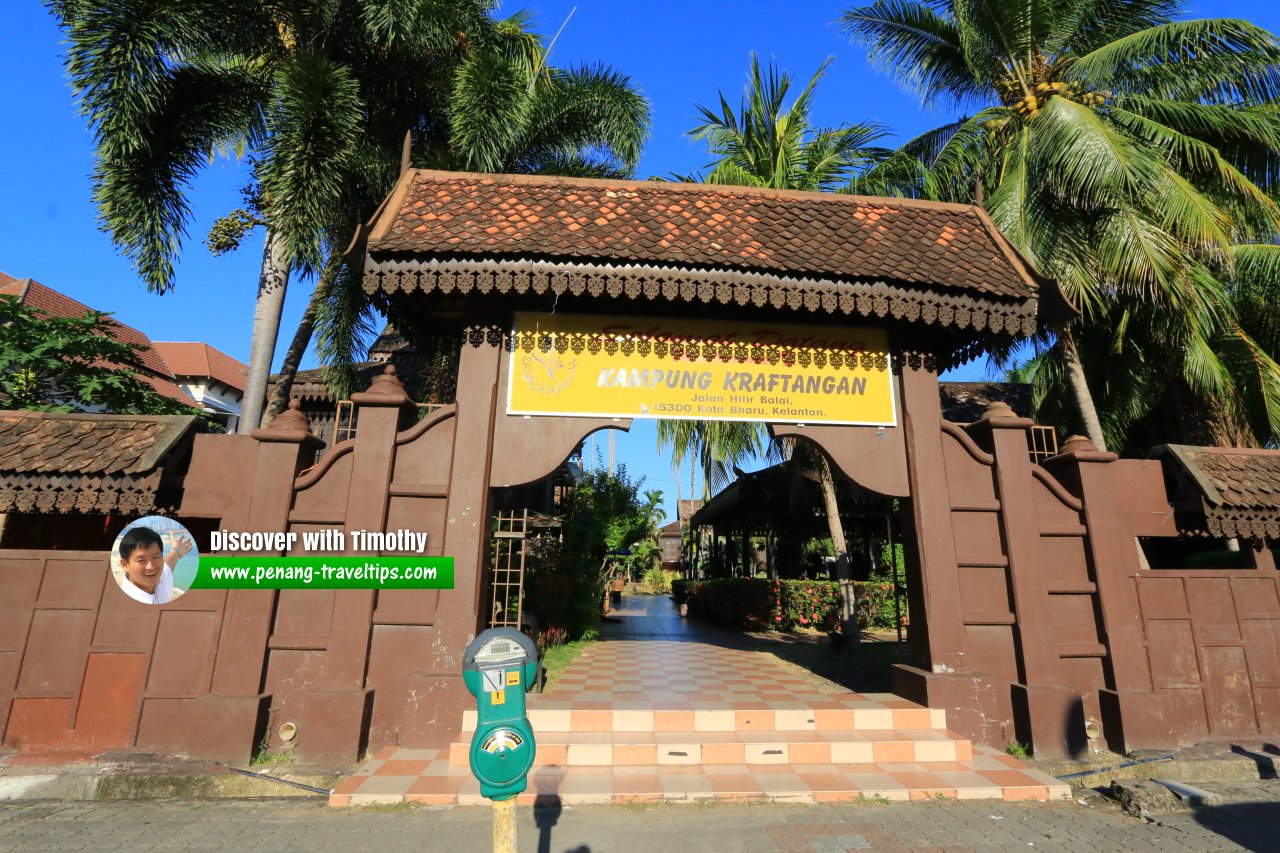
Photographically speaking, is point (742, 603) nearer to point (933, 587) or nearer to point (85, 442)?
point (933, 587)

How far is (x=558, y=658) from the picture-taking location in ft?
34.2

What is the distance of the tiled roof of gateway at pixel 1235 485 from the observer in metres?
6.14

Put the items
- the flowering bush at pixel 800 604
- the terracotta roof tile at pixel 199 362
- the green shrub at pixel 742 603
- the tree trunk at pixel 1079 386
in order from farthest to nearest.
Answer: the terracotta roof tile at pixel 199 362 < the green shrub at pixel 742 603 < the flowering bush at pixel 800 604 < the tree trunk at pixel 1079 386

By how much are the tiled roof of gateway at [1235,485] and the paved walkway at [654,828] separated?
258 cm

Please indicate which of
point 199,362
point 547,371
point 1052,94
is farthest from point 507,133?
point 199,362

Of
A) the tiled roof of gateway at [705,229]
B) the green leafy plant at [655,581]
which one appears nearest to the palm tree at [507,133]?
the tiled roof of gateway at [705,229]

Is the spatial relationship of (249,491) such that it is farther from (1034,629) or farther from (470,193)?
(1034,629)

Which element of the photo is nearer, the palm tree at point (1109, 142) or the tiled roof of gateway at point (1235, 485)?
the tiled roof of gateway at point (1235, 485)

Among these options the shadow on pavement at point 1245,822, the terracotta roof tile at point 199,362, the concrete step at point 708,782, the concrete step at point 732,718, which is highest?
the terracotta roof tile at point 199,362

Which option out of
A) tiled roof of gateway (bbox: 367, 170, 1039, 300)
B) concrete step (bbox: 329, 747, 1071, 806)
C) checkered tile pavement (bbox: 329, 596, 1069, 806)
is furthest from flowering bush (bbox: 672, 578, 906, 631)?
tiled roof of gateway (bbox: 367, 170, 1039, 300)

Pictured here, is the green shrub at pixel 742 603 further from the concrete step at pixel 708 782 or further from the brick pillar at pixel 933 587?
the concrete step at pixel 708 782

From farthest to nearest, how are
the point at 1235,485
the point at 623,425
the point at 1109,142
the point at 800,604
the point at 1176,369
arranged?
the point at 800,604
the point at 1176,369
the point at 1109,142
the point at 623,425
the point at 1235,485

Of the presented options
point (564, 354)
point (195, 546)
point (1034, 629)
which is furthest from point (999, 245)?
point (195, 546)

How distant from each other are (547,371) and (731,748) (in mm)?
4115
